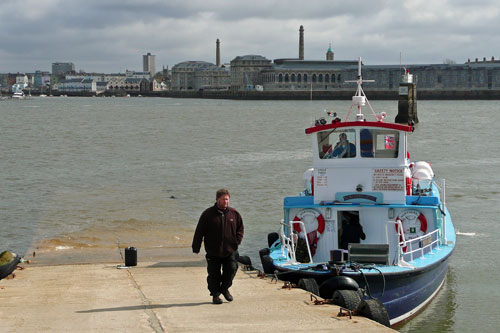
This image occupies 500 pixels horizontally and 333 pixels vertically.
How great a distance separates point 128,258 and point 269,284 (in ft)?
12.7

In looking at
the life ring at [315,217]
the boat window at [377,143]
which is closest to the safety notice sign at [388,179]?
the boat window at [377,143]

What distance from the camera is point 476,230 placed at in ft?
85.0

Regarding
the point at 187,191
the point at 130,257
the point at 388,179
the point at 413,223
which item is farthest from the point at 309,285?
the point at 187,191

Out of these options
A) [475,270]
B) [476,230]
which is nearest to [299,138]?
[476,230]

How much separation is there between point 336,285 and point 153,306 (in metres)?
3.26

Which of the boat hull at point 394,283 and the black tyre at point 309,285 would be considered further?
the boat hull at point 394,283

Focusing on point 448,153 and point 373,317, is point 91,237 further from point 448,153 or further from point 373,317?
point 448,153

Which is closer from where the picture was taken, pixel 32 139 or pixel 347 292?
pixel 347 292

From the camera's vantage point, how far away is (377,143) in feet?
53.9

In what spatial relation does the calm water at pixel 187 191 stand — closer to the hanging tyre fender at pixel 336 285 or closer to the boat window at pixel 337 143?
the hanging tyre fender at pixel 336 285

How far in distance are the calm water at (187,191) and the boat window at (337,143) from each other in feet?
12.2

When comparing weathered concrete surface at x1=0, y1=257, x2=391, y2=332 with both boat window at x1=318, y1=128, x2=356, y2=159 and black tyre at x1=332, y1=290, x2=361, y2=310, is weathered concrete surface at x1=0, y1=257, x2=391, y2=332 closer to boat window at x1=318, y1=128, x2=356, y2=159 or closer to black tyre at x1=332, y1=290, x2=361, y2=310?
black tyre at x1=332, y1=290, x2=361, y2=310

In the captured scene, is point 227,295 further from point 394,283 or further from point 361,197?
point 361,197

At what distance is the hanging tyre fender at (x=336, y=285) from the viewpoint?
13.3 m
